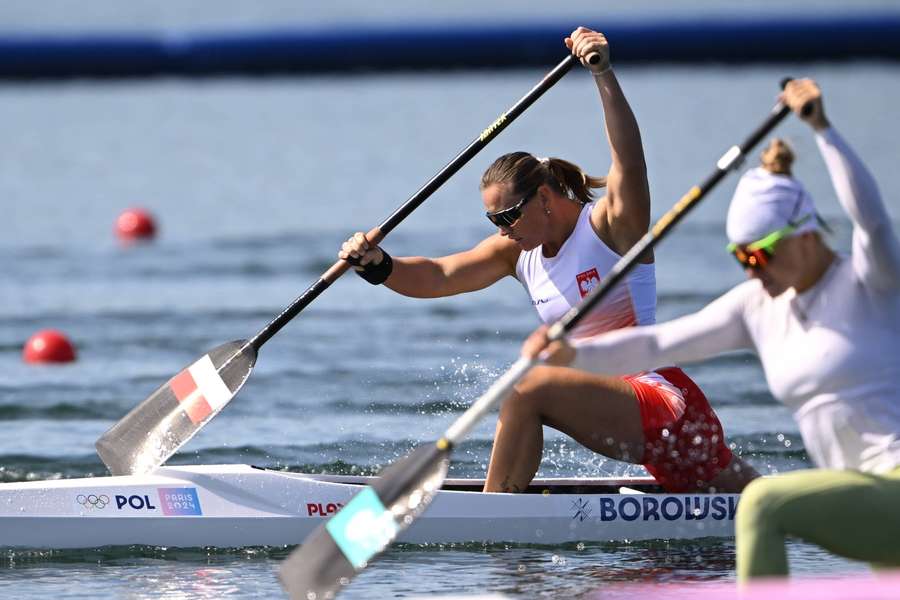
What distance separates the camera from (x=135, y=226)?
15945 mm

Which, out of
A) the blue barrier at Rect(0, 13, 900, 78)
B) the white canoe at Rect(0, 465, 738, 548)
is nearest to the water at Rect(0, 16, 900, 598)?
the white canoe at Rect(0, 465, 738, 548)

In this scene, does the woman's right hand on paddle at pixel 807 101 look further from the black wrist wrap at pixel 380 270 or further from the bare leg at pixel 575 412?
the black wrist wrap at pixel 380 270

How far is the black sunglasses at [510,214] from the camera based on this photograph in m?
5.82

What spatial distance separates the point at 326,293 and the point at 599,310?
6787mm

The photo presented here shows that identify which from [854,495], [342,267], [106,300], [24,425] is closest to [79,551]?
[342,267]

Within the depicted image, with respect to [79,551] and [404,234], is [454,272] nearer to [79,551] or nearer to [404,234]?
[79,551]

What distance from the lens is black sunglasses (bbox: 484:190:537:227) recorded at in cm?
582

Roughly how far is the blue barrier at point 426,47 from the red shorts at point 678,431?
76.5 ft

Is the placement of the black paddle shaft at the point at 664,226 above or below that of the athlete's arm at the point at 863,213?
above

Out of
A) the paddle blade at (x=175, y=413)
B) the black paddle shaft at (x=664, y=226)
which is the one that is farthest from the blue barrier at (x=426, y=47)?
the black paddle shaft at (x=664, y=226)

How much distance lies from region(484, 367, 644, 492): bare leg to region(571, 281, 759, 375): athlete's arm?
135 cm

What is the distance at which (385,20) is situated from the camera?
31781 millimetres

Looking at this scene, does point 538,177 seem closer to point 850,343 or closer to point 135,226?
point 850,343

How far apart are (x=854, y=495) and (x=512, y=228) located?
2269mm
